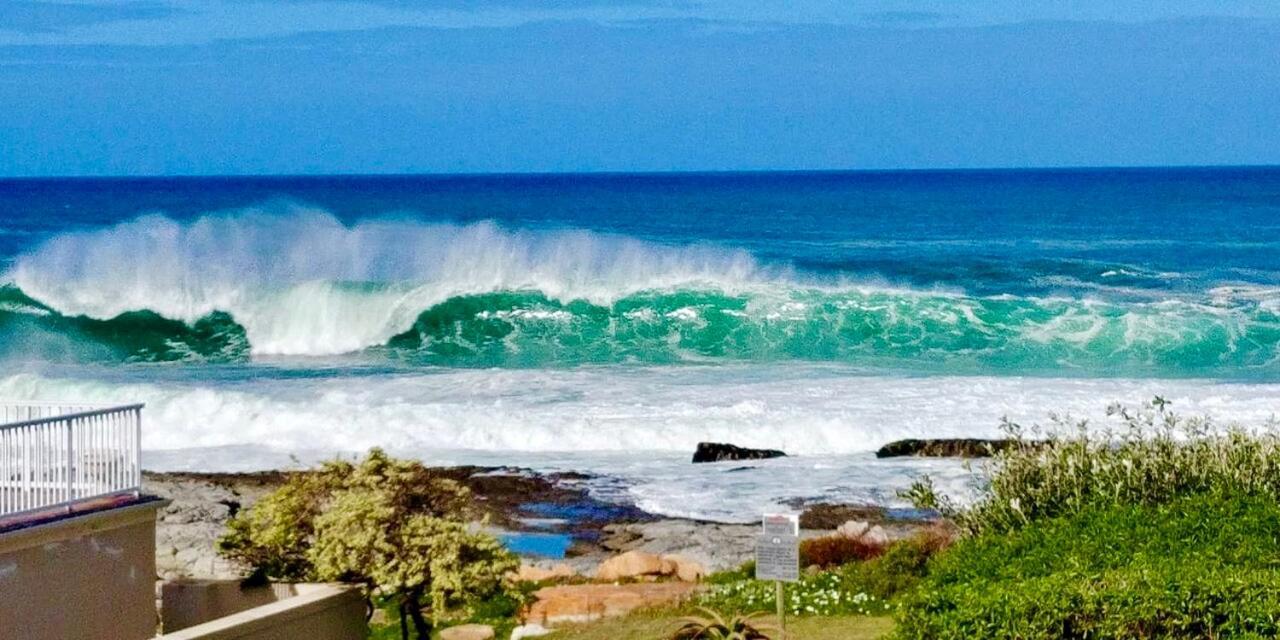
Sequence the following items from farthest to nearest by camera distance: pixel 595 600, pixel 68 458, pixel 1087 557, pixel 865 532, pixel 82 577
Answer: pixel 865 532 → pixel 595 600 → pixel 82 577 → pixel 68 458 → pixel 1087 557

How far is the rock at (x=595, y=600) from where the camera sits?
57.5 ft

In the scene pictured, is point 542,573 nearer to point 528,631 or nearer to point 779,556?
point 528,631

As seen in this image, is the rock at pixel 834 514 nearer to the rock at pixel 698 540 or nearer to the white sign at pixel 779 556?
the rock at pixel 698 540

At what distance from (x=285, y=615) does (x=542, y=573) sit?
549cm

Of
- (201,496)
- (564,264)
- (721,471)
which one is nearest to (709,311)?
(564,264)

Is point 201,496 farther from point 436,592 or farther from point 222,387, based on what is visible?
point 222,387

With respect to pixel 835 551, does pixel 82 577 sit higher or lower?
higher

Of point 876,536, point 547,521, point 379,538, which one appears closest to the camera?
point 379,538

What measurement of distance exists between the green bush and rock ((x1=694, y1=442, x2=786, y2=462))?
13970mm

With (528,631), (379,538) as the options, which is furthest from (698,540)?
(379,538)

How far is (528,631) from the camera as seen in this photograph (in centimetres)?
1697

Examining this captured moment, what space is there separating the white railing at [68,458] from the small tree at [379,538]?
Result: 164 centimetres

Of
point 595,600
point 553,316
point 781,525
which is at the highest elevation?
point 553,316

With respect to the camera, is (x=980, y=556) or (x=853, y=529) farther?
(x=853, y=529)
